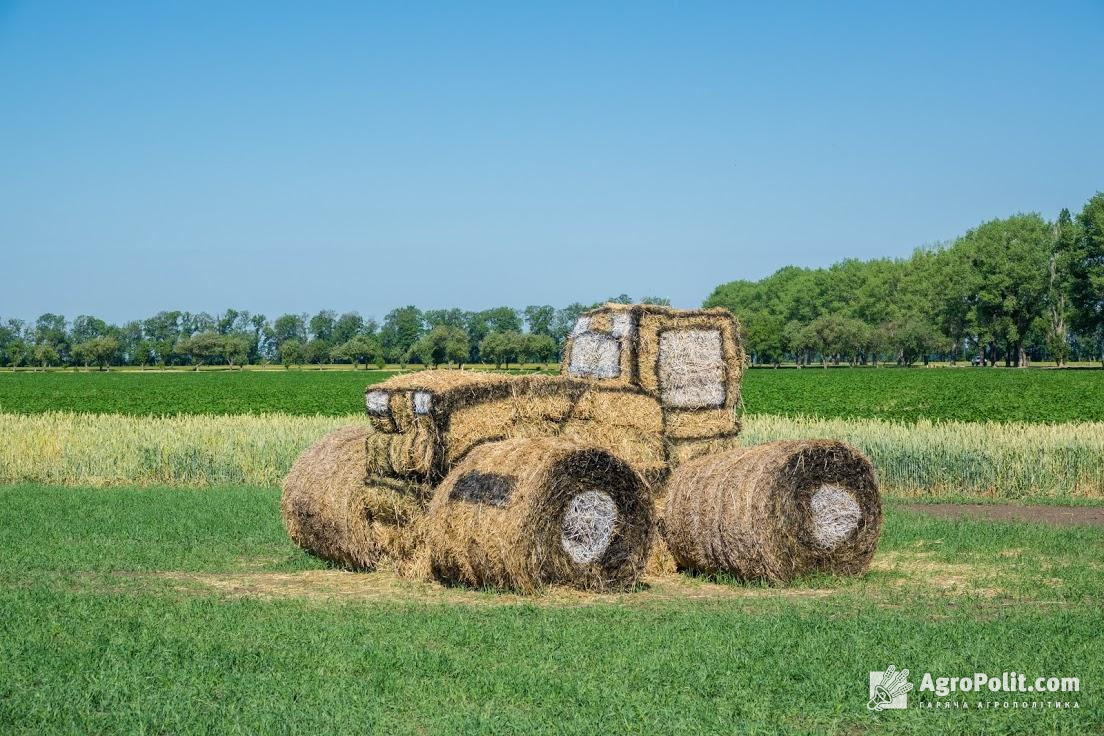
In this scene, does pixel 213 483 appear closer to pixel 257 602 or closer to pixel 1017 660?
pixel 257 602

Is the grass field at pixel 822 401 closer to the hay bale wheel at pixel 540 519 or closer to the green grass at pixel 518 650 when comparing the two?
the hay bale wheel at pixel 540 519

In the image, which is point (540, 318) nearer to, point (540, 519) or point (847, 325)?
point (847, 325)

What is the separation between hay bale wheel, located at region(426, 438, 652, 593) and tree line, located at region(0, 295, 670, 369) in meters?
85.9

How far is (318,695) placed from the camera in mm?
6977

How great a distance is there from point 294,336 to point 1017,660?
7401 inches

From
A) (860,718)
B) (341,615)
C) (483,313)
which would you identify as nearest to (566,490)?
(341,615)

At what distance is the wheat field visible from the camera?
1995 cm

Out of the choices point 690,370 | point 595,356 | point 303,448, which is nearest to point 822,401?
point 303,448

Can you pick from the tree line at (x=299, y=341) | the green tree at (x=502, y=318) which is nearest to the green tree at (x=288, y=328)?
the tree line at (x=299, y=341)

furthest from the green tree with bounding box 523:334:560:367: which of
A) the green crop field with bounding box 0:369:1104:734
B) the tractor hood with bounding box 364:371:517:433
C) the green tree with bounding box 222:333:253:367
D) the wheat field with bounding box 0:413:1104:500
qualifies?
the tractor hood with bounding box 364:371:517:433

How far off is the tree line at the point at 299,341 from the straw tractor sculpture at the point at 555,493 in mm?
84334

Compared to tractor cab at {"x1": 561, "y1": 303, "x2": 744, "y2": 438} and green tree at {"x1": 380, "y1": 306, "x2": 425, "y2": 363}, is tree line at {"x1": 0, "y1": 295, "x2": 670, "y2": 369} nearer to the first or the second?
green tree at {"x1": 380, "y1": 306, "x2": 425, "y2": 363}

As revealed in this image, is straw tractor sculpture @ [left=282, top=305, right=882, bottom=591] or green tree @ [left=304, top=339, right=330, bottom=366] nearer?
straw tractor sculpture @ [left=282, top=305, right=882, bottom=591]

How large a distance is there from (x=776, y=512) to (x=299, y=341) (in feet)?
554
